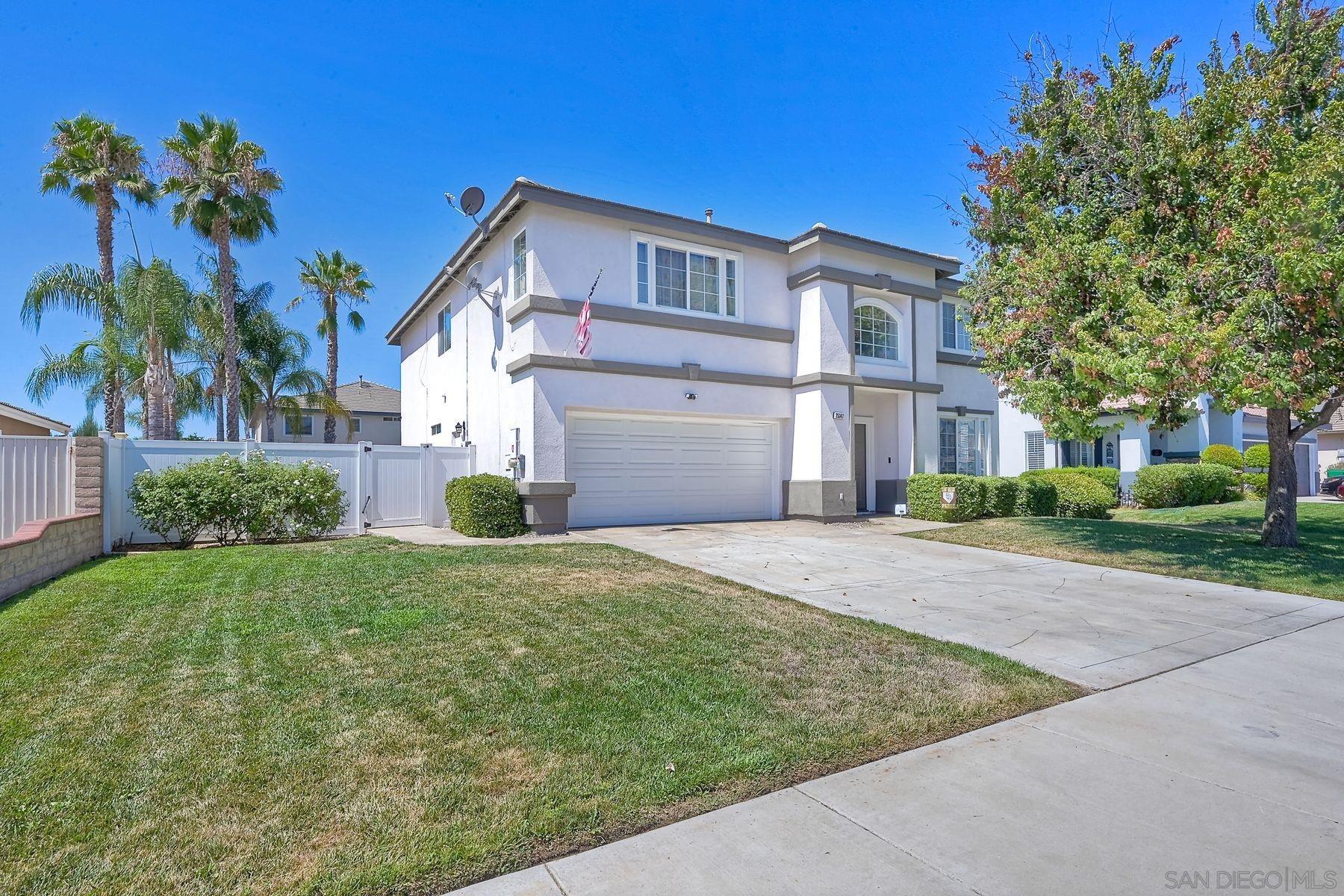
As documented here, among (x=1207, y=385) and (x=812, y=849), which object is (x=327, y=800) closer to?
(x=812, y=849)

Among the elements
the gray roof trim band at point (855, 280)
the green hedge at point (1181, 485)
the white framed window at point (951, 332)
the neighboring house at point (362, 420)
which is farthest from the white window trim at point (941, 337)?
the neighboring house at point (362, 420)

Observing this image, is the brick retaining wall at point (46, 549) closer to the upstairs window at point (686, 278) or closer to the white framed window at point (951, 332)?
the upstairs window at point (686, 278)

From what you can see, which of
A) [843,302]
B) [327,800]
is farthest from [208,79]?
[327,800]

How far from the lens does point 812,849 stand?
9.59ft

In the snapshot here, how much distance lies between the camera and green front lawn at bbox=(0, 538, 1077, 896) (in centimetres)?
283

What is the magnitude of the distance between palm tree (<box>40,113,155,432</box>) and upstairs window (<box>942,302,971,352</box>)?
84.4 feet

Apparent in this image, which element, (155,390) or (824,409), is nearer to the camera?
(824,409)

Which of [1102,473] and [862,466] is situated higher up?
[862,466]

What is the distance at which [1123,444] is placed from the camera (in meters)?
23.2

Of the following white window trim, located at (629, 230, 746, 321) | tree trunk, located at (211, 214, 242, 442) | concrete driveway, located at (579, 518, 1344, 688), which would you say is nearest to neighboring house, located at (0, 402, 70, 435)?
tree trunk, located at (211, 214, 242, 442)

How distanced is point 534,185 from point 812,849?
12.9 m

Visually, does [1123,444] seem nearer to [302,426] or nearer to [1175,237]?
[1175,237]

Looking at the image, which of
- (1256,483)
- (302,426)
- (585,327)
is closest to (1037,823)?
(585,327)

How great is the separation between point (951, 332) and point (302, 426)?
25839 mm
